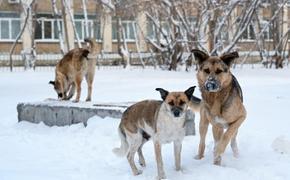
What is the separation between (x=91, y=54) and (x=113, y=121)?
6.96 ft

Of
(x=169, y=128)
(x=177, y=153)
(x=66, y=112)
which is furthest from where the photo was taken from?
(x=66, y=112)

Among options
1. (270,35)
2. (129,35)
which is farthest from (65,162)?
(129,35)

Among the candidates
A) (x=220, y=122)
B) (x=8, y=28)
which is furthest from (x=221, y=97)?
(x=8, y=28)

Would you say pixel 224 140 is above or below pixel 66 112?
above

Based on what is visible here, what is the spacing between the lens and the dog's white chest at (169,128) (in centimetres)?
620

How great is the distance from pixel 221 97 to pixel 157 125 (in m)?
0.92

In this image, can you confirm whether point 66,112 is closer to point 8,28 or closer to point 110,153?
point 110,153

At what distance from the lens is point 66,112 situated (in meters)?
10.4

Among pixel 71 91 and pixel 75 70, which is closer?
pixel 75 70

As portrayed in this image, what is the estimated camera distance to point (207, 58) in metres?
6.61

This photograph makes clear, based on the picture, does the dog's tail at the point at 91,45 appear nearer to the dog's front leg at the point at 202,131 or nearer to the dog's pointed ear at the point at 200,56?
the dog's front leg at the point at 202,131

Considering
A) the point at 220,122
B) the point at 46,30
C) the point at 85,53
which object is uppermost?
the point at 85,53

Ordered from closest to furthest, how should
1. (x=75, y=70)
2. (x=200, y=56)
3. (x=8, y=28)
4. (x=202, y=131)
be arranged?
(x=200, y=56) → (x=202, y=131) → (x=75, y=70) → (x=8, y=28)

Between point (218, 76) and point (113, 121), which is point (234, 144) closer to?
point (218, 76)
